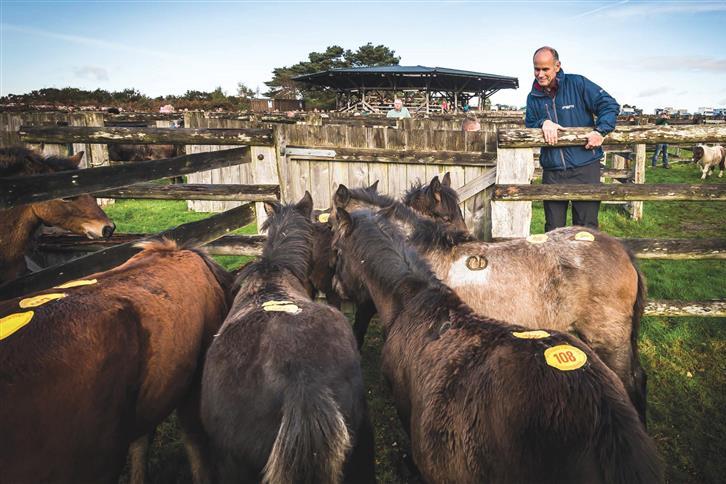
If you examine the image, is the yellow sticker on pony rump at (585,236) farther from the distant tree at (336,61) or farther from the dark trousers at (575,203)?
the distant tree at (336,61)

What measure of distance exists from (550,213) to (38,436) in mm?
4866

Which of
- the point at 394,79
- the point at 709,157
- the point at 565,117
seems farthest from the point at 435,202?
the point at 394,79

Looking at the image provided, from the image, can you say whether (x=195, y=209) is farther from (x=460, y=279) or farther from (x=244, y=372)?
(x=244, y=372)

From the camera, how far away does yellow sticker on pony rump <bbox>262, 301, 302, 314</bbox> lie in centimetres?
247

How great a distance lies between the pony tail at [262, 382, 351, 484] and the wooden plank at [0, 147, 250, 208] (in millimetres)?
2292

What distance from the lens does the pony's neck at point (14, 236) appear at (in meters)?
4.00

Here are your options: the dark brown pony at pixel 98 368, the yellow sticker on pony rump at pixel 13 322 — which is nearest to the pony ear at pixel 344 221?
the dark brown pony at pixel 98 368

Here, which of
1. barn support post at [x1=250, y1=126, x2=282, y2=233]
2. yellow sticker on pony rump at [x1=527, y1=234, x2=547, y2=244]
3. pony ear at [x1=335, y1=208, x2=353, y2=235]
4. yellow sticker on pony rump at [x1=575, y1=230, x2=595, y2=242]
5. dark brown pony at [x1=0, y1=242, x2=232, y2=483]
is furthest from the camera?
barn support post at [x1=250, y1=126, x2=282, y2=233]

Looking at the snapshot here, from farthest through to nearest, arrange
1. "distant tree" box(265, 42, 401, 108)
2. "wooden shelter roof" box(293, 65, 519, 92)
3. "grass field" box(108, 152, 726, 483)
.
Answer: "distant tree" box(265, 42, 401, 108), "wooden shelter roof" box(293, 65, 519, 92), "grass field" box(108, 152, 726, 483)

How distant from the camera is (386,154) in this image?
6195 millimetres

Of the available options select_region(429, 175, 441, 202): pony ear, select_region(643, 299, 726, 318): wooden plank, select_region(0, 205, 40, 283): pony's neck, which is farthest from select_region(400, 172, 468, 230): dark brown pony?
select_region(0, 205, 40, 283): pony's neck

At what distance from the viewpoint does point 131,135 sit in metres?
4.95

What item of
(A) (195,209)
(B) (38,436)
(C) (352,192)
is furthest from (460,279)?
(A) (195,209)

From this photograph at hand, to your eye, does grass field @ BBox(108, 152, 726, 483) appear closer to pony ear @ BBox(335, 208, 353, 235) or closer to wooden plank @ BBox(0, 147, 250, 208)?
pony ear @ BBox(335, 208, 353, 235)
